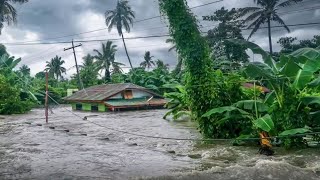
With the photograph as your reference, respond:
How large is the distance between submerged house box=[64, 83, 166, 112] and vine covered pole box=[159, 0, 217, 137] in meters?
20.8

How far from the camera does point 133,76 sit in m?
46.3

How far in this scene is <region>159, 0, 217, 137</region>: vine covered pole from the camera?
43.7 feet

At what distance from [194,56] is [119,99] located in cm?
2375

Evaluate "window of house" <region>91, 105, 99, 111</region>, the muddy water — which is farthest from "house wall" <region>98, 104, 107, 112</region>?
the muddy water

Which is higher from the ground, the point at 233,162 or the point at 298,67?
the point at 298,67

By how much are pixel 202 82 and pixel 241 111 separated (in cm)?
219

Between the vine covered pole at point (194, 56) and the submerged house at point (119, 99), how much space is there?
20.8 m

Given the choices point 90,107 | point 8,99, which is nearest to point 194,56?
point 8,99

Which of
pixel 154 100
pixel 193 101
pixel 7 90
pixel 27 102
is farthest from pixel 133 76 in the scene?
pixel 193 101

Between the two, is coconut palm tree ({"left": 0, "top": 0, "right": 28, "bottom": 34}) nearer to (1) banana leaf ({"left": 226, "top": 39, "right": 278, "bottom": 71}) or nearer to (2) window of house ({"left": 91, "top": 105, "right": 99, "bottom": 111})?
(2) window of house ({"left": 91, "top": 105, "right": 99, "bottom": 111})

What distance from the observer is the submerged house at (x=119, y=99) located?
35.4 m

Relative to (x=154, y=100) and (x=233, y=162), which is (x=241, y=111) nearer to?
(x=233, y=162)

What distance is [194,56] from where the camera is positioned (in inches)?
539

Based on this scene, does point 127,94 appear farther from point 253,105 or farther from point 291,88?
point 291,88
